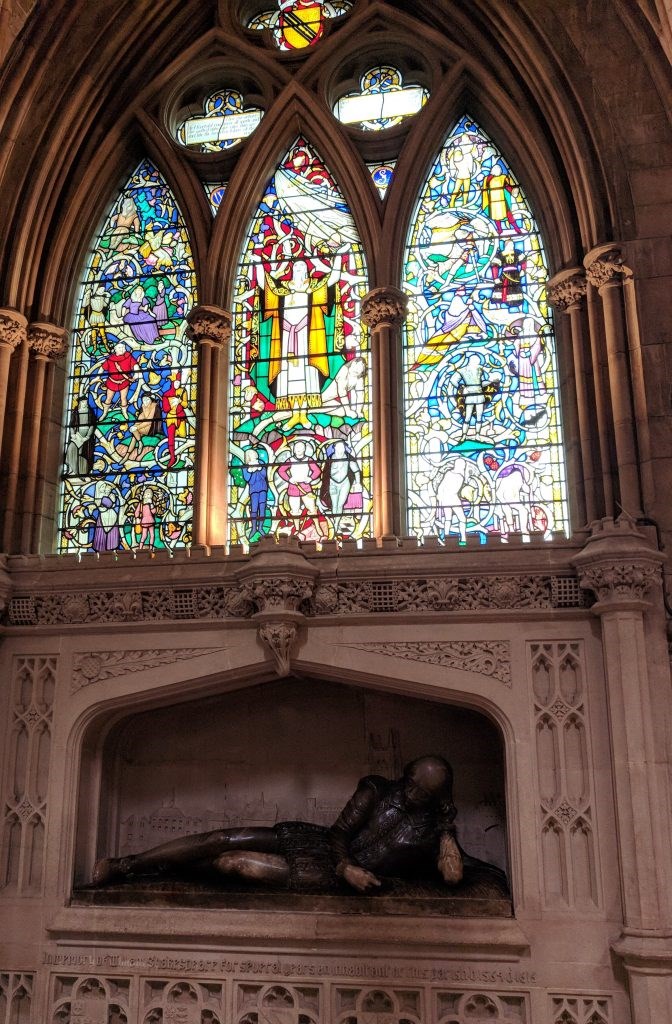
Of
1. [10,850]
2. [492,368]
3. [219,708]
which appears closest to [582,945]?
[219,708]

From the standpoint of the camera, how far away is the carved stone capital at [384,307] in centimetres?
804

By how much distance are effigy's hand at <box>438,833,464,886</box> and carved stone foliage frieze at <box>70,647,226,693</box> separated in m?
2.02

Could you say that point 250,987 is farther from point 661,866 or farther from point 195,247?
point 195,247

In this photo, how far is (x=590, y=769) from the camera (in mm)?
5988

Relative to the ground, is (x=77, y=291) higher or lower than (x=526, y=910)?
higher

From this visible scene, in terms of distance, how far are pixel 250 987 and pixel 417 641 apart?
2.34 metres

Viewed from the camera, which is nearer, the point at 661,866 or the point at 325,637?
the point at 661,866

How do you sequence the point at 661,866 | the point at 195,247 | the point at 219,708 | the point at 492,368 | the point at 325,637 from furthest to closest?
the point at 195,247, the point at 492,368, the point at 219,708, the point at 325,637, the point at 661,866

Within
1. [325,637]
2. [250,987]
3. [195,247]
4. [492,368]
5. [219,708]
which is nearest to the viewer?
[250,987]

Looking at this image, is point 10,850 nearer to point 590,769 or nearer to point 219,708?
point 219,708

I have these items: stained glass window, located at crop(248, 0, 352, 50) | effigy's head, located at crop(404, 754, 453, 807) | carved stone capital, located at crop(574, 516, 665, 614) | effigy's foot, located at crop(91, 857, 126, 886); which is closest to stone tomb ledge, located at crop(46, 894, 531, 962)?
effigy's foot, located at crop(91, 857, 126, 886)

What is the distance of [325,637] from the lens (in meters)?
6.49

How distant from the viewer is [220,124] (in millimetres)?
9180

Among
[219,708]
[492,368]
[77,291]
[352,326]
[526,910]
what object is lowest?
[526,910]
